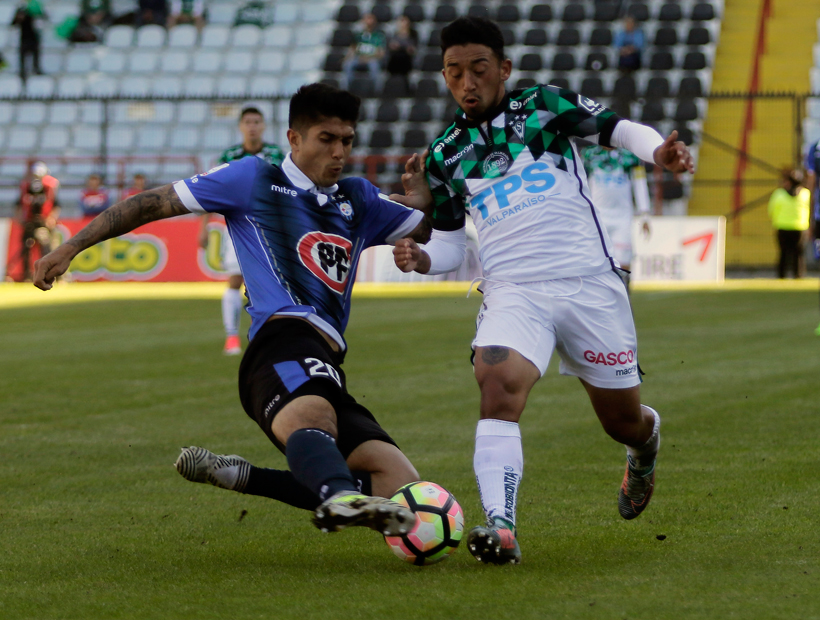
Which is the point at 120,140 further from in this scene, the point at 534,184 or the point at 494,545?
the point at 494,545

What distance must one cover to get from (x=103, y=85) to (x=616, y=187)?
63.0ft

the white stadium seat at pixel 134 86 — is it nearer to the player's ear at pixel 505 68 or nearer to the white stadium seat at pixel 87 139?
the white stadium seat at pixel 87 139

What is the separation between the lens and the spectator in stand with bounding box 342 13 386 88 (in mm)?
28078

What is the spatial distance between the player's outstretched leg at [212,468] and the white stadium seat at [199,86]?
26797mm

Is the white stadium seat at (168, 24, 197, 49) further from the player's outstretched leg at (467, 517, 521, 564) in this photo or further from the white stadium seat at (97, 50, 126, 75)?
the player's outstretched leg at (467, 517, 521, 564)

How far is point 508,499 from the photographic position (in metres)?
4.34

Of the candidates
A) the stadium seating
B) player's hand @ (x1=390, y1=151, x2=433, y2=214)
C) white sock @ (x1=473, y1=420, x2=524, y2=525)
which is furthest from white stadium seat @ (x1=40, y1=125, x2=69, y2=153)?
white sock @ (x1=473, y1=420, x2=524, y2=525)

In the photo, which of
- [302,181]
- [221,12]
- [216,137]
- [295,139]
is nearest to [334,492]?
[302,181]

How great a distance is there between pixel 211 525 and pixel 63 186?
2296cm

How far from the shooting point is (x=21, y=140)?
2994 cm

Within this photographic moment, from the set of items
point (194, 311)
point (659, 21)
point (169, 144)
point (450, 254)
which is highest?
point (659, 21)

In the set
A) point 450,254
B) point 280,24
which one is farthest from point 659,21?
point 450,254

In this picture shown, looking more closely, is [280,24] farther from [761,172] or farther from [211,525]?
[211,525]

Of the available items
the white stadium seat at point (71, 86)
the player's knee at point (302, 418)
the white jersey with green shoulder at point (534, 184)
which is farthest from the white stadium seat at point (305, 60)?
the player's knee at point (302, 418)
